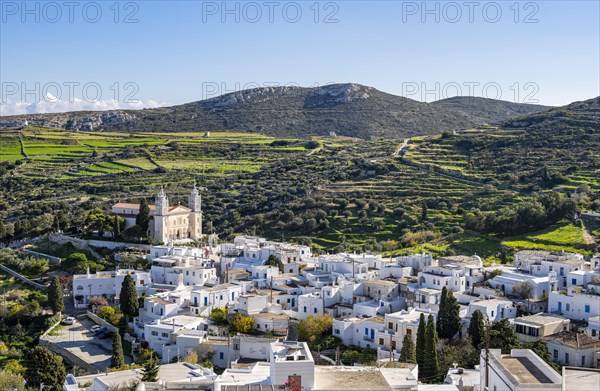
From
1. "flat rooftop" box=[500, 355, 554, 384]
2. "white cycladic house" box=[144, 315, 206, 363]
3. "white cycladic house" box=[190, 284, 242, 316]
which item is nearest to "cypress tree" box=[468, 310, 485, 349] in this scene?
"flat rooftop" box=[500, 355, 554, 384]

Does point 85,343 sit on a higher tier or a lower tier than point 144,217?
lower

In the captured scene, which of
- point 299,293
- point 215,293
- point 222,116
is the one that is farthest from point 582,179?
point 222,116

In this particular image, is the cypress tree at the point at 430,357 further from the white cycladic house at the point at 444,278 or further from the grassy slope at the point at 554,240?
the grassy slope at the point at 554,240

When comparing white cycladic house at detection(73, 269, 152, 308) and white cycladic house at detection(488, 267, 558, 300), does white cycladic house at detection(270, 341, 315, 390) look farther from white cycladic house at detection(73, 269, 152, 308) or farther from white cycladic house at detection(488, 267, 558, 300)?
white cycladic house at detection(73, 269, 152, 308)

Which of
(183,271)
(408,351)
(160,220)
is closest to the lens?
(408,351)

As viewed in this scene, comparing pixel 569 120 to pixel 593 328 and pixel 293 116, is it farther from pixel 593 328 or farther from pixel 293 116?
pixel 593 328

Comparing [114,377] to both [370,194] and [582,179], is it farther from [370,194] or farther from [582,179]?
[582,179]

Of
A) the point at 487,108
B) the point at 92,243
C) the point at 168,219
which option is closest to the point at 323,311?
the point at 168,219

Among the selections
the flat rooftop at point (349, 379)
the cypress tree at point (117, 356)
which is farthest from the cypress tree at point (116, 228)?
the flat rooftop at point (349, 379)

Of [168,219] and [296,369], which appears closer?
[296,369]
